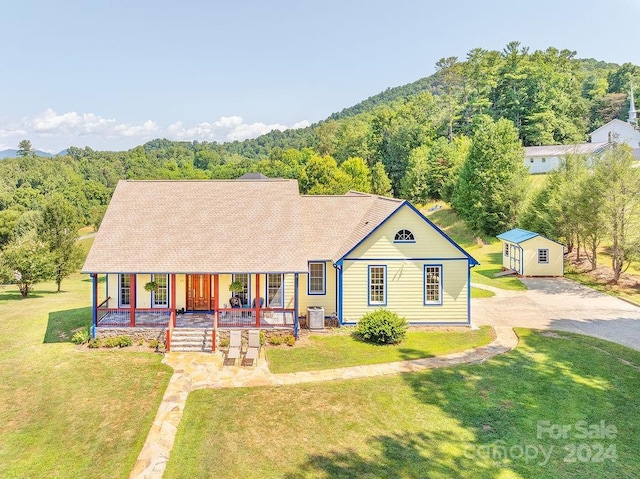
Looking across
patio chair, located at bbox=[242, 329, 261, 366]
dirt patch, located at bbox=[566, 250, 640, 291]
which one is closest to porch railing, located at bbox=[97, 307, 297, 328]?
patio chair, located at bbox=[242, 329, 261, 366]

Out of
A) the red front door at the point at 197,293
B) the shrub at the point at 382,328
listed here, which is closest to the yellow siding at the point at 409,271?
the shrub at the point at 382,328

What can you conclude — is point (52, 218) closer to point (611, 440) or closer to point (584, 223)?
point (611, 440)

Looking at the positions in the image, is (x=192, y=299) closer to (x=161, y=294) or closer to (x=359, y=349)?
(x=161, y=294)

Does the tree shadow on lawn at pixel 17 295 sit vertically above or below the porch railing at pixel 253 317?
below

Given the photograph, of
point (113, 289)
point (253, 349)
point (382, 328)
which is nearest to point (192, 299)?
point (113, 289)

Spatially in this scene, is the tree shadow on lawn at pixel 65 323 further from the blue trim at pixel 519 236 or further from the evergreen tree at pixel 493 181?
the evergreen tree at pixel 493 181

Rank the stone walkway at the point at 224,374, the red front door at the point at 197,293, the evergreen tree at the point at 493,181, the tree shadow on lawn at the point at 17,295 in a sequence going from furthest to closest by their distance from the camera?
1. the evergreen tree at the point at 493,181
2. the tree shadow on lawn at the point at 17,295
3. the red front door at the point at 197,293
4. the stone walkway at the point at 224,374

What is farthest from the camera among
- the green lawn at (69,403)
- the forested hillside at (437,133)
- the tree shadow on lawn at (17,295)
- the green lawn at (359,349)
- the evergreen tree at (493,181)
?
the forested hillside at (437,133)
